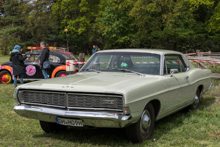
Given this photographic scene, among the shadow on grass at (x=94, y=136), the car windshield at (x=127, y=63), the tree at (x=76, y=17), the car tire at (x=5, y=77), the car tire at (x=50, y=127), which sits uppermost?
the tree at (x=76, y=17)

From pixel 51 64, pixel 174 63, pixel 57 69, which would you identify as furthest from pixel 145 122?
pixel 51 64

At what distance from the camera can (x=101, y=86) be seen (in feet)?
15.4

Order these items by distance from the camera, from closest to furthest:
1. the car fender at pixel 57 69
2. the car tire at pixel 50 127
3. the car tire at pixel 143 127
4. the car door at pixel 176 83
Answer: the car tire at pixel 143 127 < the car tire at pixel 50 127 < the car door at pixel 176 83 < the car fender at pixel 57 69

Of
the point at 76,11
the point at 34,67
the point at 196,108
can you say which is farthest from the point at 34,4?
the point at 196,108

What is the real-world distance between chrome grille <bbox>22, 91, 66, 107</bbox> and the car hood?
0.11 metres

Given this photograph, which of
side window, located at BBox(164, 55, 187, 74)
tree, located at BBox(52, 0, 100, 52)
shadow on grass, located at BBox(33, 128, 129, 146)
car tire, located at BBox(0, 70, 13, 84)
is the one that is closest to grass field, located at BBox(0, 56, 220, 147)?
shadow on grass, located at BBox(33, 128, 129, 146)

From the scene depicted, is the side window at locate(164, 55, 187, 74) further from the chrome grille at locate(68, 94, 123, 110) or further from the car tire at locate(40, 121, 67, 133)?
the car tire at locate(40, 121, 67, 133)

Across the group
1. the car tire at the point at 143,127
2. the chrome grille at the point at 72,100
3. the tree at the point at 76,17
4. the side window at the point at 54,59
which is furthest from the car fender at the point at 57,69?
the tree at the point at 76,17

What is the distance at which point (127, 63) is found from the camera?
6094 millimetres

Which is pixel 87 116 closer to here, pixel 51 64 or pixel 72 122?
pixel 72 122

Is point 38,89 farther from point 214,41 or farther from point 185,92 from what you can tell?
point 214,41

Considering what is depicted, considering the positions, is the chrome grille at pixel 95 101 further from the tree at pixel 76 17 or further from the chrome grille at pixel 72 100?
the tree at pixel 76 17

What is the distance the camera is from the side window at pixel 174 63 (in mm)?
6148

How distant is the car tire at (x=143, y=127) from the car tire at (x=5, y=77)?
406 inches
